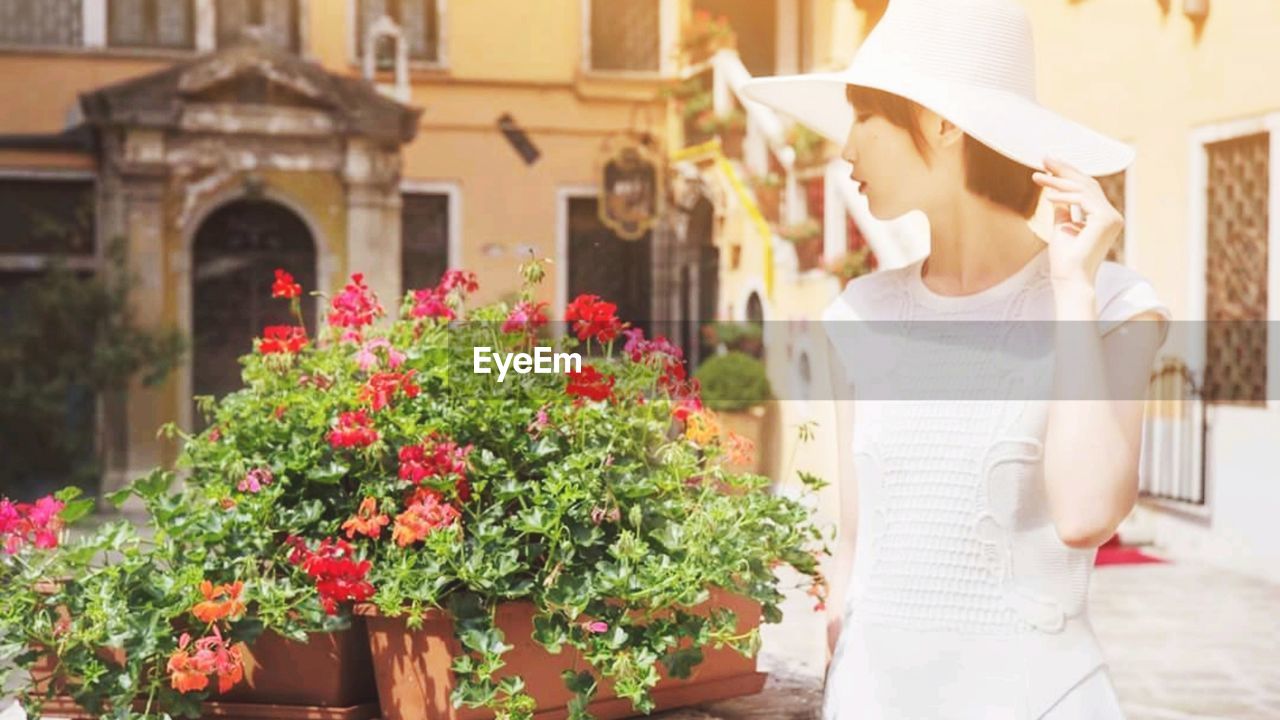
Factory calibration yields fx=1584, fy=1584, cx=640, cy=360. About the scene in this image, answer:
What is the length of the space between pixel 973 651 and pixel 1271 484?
6275mm

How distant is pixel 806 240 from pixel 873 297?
27.7 feet

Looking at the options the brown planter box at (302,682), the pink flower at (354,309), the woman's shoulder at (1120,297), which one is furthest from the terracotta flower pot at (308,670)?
the woman's shoulder at (1120,297)

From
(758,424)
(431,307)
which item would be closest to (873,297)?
(431,307)

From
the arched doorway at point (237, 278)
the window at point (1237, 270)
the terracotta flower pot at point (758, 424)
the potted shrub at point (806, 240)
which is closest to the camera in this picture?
the window at point (1237, 270)

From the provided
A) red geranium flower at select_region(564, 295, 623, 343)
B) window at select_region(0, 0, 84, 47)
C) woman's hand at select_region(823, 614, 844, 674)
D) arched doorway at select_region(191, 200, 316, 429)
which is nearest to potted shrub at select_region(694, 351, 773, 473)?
arched doorway at select_region(191, 200, 316, 429)

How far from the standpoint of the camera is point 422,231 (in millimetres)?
10977

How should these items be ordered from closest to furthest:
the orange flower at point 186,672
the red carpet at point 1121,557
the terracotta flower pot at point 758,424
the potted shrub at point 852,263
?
the orange flower at point 186,672
the red carpet at point 1121,557
the potted shrub at point 852,263
the terracotta flower pot at point 758,424

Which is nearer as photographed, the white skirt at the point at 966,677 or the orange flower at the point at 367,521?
the white skirt at the point at 966,677

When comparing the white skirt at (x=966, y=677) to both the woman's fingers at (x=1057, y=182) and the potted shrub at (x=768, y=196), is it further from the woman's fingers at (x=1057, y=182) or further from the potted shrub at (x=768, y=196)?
the potted shrub at (x=768, y=196)

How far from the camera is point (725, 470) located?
228 cm

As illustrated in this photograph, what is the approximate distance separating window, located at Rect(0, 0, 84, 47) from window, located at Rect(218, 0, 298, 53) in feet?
3.10

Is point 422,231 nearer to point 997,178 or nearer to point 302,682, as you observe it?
point 302,682

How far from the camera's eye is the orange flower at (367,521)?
2033mm

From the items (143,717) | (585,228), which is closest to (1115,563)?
(585,228)
